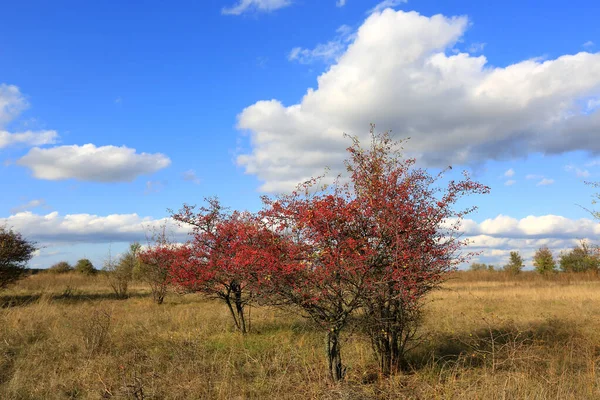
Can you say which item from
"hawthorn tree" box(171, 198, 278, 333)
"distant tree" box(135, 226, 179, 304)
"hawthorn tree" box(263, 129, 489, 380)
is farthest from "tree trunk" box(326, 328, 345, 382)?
"distant tree" box(135, 226, 179, 304)

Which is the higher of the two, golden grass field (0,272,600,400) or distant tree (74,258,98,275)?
distant tree (74,258,98,275)

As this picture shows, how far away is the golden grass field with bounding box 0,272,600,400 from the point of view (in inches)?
222

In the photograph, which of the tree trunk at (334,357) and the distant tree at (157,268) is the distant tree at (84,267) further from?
the tree trunk at (334,357)

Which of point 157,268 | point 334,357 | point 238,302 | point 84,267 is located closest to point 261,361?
point 334,357

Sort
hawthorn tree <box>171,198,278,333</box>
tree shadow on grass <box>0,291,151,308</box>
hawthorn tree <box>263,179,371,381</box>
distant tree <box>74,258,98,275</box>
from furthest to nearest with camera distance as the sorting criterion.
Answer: distant tree <box>74,258,98,275</box>, tree shadow on grass <box>0,291,151,308</box>, hawthorn tree <box>171,198,278,333</box>, hawthorn tree <box>263,179,371,381</box>

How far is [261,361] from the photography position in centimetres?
746

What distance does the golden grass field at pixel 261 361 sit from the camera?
5.64m

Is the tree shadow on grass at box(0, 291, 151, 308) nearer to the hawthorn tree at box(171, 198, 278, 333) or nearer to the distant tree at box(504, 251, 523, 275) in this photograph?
→ the hawthorn tree at box(171, 198, 278, 333)

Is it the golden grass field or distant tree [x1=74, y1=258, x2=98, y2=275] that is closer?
the golden grass field

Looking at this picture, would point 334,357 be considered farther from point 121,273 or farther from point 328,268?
point 121,273

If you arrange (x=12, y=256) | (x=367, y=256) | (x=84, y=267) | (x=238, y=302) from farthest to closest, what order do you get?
(x=84, y=267) → (x=12, y=256) → (x=238, y=302) → (x=367, y=256)

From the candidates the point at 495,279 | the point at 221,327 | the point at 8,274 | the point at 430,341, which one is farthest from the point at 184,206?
the point at 495,279

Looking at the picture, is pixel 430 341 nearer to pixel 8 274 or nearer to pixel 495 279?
pixel 8 274

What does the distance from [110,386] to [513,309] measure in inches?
578
